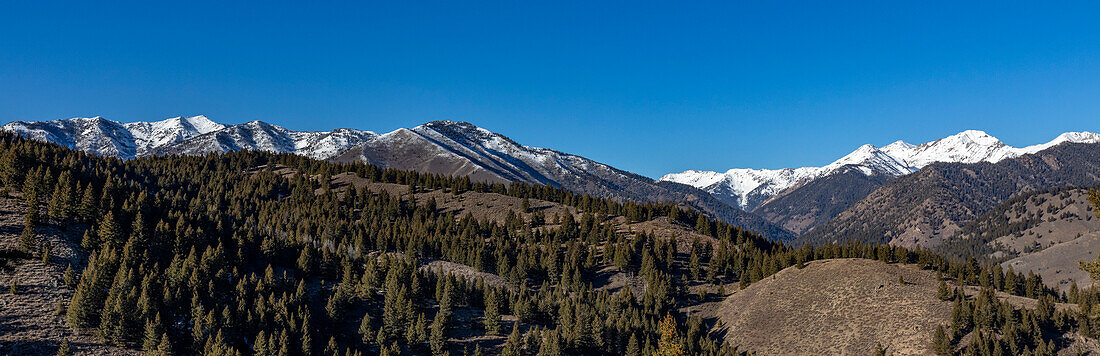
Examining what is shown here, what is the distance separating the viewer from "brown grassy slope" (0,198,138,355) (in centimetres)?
7000

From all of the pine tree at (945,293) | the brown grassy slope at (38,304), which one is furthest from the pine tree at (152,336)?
the pine tree at (945,293)

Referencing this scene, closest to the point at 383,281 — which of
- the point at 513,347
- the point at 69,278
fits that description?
the point at 513,347

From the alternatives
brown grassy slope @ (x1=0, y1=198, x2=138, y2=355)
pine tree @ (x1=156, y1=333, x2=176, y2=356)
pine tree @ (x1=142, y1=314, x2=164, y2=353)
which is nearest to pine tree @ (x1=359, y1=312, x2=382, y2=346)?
pine tree @ (x1=156, y1=333, x2=176, y2=356)

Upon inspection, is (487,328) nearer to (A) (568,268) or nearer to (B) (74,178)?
(A) (568,268)

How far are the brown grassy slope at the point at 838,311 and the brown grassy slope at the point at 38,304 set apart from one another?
323ft

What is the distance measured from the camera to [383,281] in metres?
124

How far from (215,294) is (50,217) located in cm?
3579

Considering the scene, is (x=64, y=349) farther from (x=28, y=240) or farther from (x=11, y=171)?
(x=11, y=171)

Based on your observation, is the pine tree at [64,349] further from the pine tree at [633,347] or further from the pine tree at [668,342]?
the pine tree at [633,347]

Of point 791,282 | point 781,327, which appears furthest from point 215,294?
point 791,282

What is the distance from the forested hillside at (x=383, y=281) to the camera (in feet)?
276

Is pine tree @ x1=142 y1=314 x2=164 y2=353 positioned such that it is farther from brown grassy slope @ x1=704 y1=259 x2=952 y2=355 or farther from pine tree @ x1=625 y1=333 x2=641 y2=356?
brown grassy slope @ x1=704 y1=259 x2=952 y2=355

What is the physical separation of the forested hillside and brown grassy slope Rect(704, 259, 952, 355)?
347 cm

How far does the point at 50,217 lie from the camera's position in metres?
105
